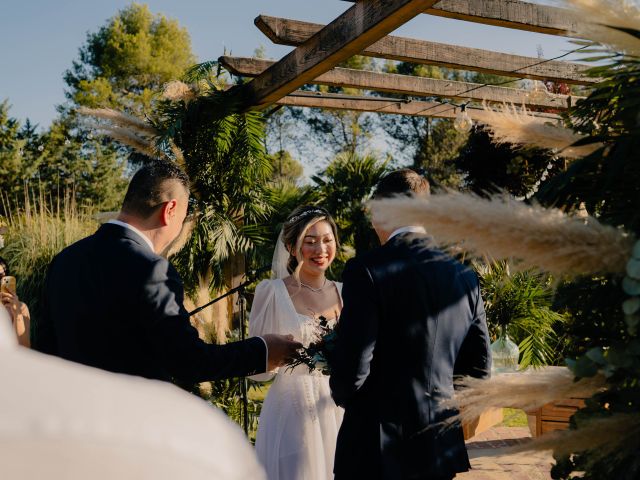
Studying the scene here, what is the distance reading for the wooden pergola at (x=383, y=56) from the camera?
468 centimetres

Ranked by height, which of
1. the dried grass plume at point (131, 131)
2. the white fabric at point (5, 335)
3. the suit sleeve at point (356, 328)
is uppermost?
the dried grass plume at point (131, 131)

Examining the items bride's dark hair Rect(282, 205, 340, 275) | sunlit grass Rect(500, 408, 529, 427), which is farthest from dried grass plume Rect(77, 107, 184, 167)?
sunlit grass Rect(500, 408, 529, 427)

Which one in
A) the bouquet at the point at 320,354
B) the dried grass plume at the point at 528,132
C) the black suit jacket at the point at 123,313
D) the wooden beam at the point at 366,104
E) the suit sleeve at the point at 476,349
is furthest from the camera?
the wooden beam at the point at 366,104

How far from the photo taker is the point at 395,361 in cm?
291

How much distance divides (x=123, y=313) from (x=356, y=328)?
91 centimetres

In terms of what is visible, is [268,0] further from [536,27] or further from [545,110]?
[536,27]

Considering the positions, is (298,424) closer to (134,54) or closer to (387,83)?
(387,83)

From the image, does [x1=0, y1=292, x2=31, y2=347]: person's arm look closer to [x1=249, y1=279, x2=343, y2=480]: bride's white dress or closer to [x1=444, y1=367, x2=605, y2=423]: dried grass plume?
[x1=249, y1=279, x2=343, y2=480]: bride's white dress

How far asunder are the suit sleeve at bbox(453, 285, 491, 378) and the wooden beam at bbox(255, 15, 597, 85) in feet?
8.17

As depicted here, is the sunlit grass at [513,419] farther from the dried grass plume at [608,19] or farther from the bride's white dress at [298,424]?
the dried grass plume at [608,19]

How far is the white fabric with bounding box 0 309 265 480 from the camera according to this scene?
461 mm

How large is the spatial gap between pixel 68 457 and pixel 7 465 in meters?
0.04

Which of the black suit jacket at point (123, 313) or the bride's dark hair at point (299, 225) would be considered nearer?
the black suit jacket at point (123, 313)

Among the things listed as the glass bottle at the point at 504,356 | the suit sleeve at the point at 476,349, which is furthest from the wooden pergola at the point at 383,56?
the glass bottle at the point at 504,356
